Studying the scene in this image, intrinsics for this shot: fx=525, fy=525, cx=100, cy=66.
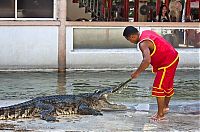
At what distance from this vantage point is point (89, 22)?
1492 centimetres

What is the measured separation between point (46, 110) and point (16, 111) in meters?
0.46

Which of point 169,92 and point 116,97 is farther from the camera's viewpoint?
point 116,97

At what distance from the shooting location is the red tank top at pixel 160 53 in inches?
288

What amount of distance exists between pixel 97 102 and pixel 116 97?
158 centimetres

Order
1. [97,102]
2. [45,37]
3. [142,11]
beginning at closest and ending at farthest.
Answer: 1. [97,102]
2. [45,37]
3. [142,11]

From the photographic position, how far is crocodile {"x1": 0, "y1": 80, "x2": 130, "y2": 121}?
7.67 m

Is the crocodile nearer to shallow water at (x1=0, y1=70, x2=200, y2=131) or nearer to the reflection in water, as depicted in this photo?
shallow water at (x1=0, y1=70, x2=200, y2=131)

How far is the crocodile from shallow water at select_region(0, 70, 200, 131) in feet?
0.67

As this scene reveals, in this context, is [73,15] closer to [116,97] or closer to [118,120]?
[116,97]

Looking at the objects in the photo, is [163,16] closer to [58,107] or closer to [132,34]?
[58,107]

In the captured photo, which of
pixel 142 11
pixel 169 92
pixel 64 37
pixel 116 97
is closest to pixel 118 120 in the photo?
pixel 169 92

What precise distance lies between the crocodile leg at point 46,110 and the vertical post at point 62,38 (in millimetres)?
6601

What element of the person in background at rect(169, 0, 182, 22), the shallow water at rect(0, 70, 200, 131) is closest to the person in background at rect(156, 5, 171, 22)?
the person in background at rect(169, 0, 182, 22)

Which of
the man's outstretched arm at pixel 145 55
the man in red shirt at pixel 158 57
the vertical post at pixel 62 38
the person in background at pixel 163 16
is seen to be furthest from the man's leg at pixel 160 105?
the person in background at pixel 163 16
